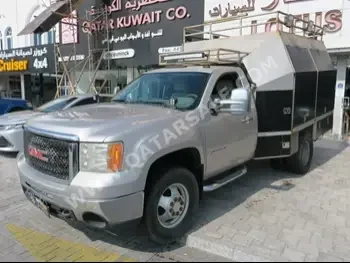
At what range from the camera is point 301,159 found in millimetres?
6266

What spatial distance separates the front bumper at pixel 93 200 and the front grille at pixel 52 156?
0.11 m

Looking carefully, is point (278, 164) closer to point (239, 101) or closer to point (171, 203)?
point (239, 101)

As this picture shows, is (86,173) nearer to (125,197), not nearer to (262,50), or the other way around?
(125,197)

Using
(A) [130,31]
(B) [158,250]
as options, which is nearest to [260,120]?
(B) [158,250]

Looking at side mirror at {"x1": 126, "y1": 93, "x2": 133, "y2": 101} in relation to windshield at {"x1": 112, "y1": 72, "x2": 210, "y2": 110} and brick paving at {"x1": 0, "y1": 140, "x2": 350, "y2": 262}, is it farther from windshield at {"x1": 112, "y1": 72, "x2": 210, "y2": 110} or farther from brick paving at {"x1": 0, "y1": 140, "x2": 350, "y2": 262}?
brick paving at {"x1": 0, "y1": 140, "x2": 350, "y2": 262}

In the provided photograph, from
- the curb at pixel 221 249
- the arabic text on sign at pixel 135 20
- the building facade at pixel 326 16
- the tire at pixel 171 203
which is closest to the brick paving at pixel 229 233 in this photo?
the curb at pixel 221 249

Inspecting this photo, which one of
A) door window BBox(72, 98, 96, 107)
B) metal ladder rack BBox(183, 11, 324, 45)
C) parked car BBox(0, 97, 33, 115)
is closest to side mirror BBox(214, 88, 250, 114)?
metal ladder rack BBox(183, 11, 324, 45)

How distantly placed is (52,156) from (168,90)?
1.82 metres

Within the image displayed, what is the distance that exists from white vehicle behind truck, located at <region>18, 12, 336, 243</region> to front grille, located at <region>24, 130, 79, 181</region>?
0.03 feet

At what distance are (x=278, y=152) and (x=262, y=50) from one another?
1.67 meters

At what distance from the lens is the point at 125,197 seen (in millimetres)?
3076

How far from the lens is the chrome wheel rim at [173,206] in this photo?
3625 mm

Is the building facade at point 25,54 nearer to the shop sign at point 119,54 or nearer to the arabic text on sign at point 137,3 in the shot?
the shop sign at point 119,54

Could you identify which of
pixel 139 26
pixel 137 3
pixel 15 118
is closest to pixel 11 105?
pixel 15 118
